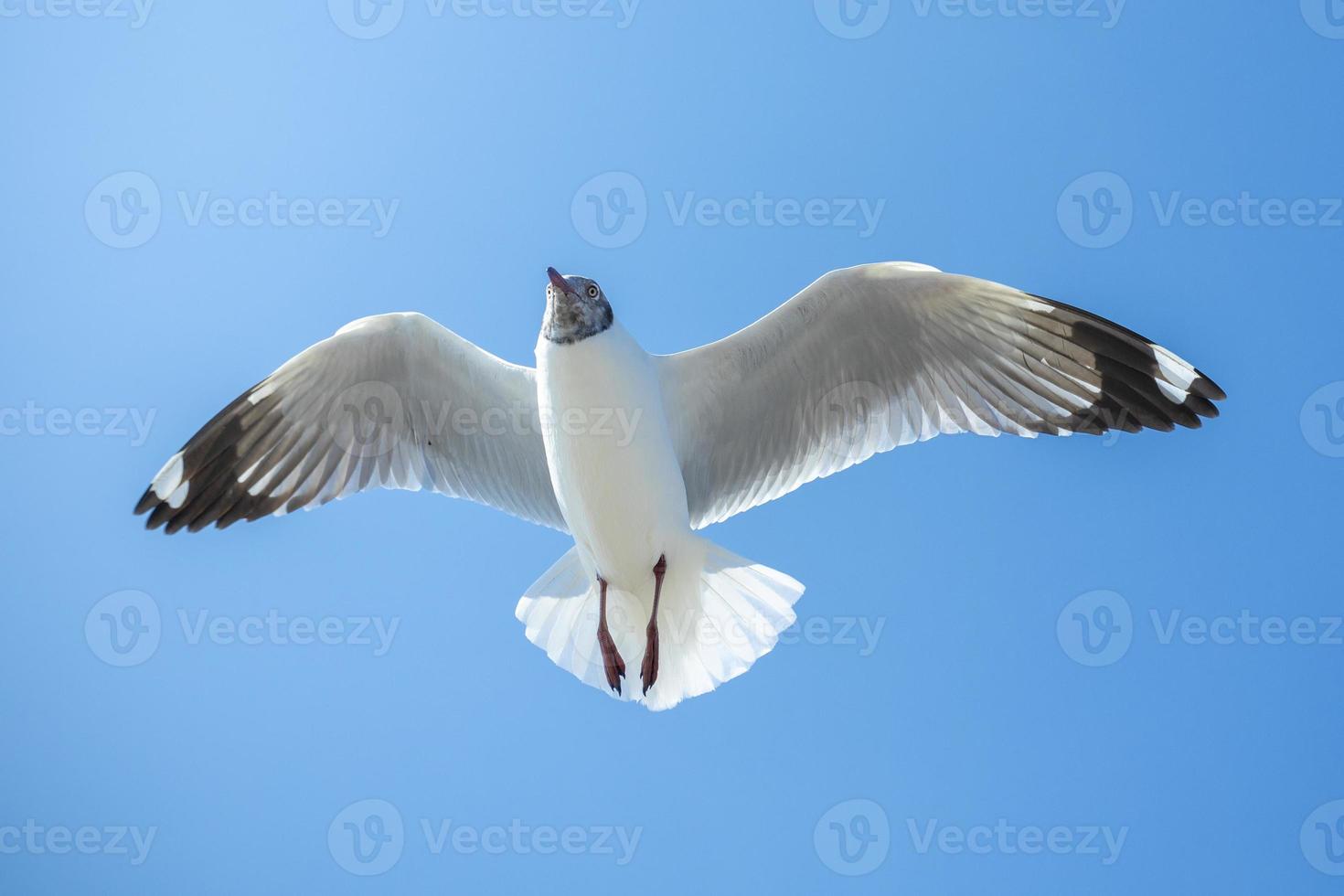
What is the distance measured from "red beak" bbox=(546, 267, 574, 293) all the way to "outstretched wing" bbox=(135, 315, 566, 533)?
509 millimetres

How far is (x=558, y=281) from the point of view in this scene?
4.43 m

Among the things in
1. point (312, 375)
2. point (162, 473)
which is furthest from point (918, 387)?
point (162, 473)

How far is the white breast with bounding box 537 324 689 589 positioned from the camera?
176 inches

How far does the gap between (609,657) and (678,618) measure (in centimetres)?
28

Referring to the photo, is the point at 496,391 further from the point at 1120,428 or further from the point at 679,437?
the point at 1120,428

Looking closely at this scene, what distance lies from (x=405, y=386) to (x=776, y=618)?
156 centimetres

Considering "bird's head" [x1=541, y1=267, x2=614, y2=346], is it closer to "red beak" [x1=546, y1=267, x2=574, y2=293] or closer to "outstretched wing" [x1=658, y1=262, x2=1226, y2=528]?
"red beak" [x1=546, y1=267, x2=574, y2=293]

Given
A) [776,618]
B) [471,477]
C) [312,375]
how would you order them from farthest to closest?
[471,477] → [312,375] → [776,618]

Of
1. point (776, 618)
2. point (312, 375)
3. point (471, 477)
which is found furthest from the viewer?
point (471, 477)

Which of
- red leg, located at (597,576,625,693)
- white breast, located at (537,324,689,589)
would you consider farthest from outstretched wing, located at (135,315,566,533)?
red leg, located at (597,576,625,693)

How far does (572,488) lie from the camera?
15.2ft

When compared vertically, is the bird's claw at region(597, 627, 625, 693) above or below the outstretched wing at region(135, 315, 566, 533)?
below

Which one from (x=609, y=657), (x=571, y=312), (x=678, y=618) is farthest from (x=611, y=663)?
(x=571, y=312)

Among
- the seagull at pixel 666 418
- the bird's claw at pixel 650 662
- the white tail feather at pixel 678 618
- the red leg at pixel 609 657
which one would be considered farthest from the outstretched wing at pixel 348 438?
the bird's claw at pixel 650 662
